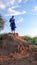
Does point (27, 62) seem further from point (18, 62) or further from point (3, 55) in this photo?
point (3, 55)

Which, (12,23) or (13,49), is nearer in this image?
(13,49)

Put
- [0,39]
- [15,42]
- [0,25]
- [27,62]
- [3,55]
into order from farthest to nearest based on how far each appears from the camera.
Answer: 1. [0,25]
2. [0,39]
3. [15,42]
4. [3,55]
5. [27,62]

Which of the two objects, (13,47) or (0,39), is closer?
(13,47)

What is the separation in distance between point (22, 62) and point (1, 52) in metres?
3.44

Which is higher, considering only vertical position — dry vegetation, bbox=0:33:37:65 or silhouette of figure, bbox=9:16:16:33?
silhouette of figure, bbox=9:16:16:33

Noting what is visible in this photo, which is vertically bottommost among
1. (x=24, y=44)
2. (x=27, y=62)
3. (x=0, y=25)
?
(x=27, y=62)

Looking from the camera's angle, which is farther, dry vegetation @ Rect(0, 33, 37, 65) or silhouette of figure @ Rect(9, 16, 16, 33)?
silhouette of figure @ Rect(9, 16, 16, 33)

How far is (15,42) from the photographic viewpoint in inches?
626

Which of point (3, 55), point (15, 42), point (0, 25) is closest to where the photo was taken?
point (3, 55)

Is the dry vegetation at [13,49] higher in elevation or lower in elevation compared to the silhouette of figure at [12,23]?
lower

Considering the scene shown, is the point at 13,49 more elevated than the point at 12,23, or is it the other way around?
the point at 12,23

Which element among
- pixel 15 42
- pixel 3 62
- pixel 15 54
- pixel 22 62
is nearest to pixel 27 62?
pixel 22 62

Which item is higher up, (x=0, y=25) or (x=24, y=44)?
(x=0, y=25)

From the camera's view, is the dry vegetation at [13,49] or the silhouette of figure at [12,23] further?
the silhouette of figure at [12,23]
